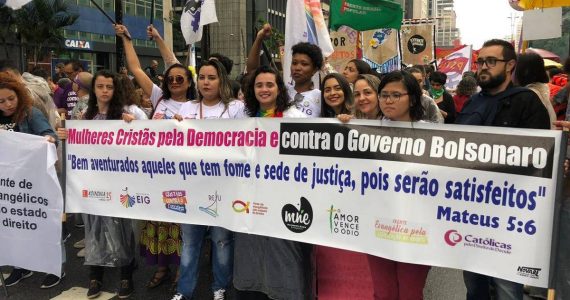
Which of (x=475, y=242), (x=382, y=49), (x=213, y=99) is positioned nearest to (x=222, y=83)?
(x=213, y=99)

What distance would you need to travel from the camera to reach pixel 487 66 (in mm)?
2990

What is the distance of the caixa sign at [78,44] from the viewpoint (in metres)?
33.8

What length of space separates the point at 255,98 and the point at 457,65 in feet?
36.5

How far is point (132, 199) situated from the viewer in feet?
12.5

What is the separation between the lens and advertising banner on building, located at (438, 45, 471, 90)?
1323 cm

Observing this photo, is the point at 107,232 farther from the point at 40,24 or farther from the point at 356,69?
the point at 40,24

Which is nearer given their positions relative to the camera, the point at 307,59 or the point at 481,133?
the point at 481,133

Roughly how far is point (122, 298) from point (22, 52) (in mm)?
26565

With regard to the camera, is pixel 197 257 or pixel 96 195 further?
pixel 96 195

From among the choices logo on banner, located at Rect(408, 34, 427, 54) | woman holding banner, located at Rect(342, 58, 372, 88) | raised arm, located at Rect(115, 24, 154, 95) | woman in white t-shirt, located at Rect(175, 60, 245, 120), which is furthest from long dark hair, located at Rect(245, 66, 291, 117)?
logo on banner, located at Rect(408, 34, 427, 54)

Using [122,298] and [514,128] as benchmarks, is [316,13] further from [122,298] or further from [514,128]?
[122,298]

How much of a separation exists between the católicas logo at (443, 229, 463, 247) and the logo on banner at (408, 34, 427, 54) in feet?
35.2

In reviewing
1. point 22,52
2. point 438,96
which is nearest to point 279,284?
point 438,96

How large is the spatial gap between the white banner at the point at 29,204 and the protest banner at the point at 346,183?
0.65 feet
